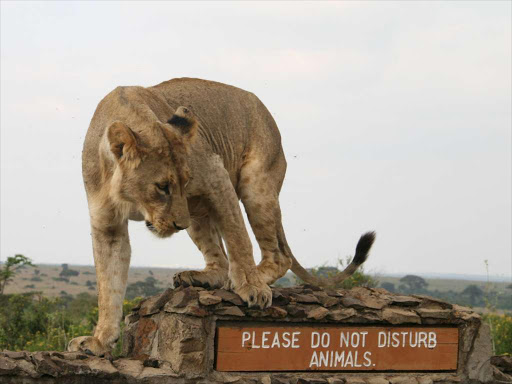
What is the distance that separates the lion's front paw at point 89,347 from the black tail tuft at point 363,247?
261 centimetres

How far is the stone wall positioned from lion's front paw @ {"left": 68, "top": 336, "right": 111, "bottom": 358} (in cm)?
11

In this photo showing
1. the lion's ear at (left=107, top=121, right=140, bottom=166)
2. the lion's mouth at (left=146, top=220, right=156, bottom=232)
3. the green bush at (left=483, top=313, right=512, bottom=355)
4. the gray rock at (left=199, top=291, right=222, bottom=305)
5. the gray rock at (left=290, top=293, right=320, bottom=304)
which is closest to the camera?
the lion's ear at (left=107, top=121, right=140, bottom=166)

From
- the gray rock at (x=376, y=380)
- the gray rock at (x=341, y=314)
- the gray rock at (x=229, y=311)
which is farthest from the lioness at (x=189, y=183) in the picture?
the gray rock at (x=376, y=380)

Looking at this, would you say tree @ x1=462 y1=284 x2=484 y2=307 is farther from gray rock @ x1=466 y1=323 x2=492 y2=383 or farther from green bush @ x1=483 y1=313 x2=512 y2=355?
gray rock @ x1=466 y1=323 x2=492 y2=383

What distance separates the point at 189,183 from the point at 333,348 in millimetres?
1805

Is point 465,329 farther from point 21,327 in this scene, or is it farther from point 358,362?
point 21,327

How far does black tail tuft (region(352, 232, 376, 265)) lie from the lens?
7.82m

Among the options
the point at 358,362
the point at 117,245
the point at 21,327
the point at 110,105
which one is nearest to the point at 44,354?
the point at 117,245

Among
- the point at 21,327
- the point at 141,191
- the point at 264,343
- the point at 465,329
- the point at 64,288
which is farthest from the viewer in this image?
the point at 64,288

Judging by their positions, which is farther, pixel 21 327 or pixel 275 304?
pixel 21 327

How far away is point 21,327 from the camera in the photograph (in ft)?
37.6

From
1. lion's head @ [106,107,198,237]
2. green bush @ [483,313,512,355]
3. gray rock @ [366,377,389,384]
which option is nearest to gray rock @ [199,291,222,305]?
lion's head @ [106,107,198,237]

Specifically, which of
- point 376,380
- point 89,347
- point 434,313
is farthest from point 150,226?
point 434,313

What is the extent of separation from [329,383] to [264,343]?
0.62 meters
